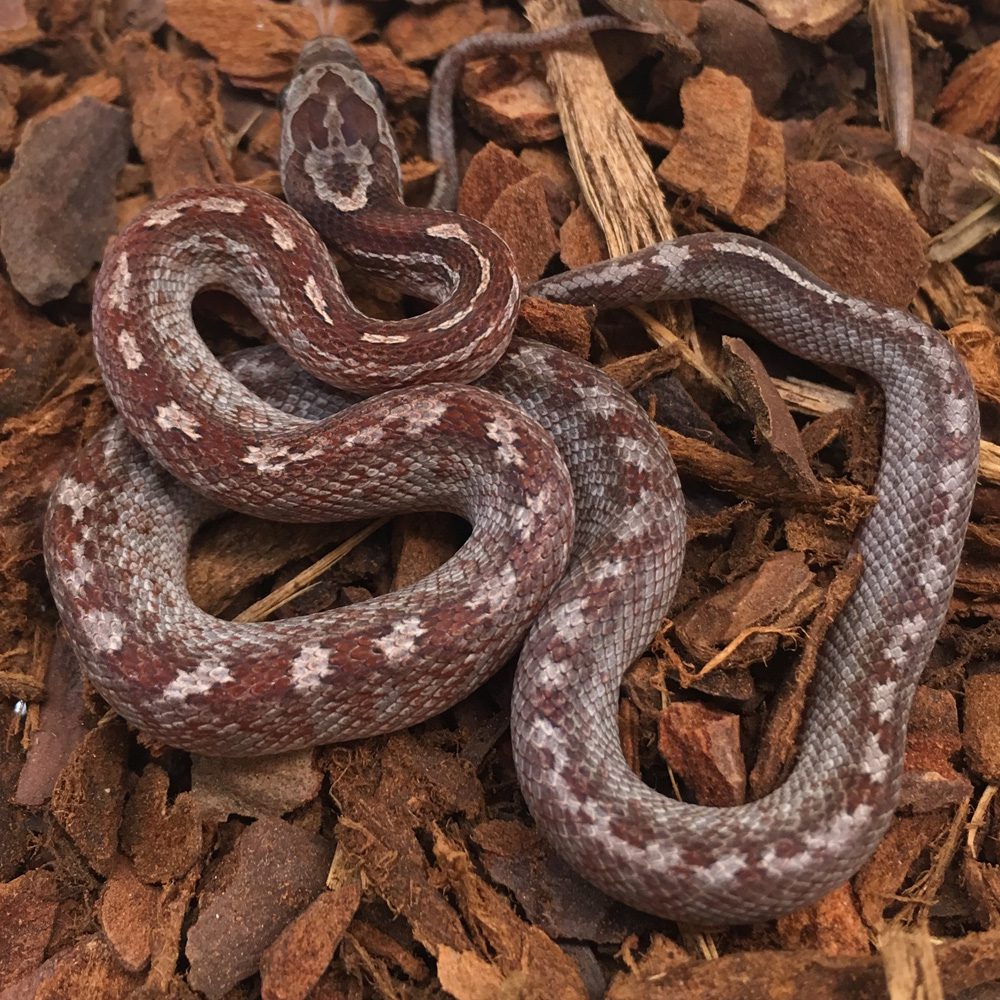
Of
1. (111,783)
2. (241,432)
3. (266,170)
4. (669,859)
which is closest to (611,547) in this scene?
(669,859)

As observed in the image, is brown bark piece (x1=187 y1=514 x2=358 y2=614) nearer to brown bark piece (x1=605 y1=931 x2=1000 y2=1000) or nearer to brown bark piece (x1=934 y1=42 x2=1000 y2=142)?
brown bark piece (x1=605 y1=931 x2=1000 y2=1000)

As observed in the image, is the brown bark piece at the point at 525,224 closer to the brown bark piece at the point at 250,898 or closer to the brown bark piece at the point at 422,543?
the brown bark piece at the point at 422,543

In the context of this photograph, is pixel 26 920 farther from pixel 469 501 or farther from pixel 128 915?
pixel 469 501

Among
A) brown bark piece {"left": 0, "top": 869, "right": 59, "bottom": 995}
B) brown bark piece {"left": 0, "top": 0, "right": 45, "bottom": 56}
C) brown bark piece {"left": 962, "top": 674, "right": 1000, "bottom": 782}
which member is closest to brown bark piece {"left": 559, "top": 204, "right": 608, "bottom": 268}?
brown bark piece {"left": 962, "top": 674, "right": 1000, "bottom": 782}

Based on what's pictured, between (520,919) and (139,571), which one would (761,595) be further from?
(139,571)

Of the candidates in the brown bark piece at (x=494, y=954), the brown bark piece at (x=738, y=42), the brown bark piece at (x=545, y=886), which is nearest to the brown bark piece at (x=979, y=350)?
the brown bark piece at (x=738, y=42)

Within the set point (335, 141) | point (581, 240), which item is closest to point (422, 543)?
point (581, 240)
